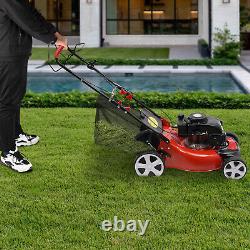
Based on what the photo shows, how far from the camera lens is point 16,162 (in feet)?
15.0

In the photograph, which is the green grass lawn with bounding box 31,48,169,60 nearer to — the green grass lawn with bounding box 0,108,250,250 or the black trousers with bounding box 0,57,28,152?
the green grass lawn with bounding box 0,108,250,250

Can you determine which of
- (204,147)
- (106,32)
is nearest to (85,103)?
(204,147)

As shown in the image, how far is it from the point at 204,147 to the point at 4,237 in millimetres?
1937

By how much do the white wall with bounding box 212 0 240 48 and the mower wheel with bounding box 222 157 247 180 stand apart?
12.6 metres

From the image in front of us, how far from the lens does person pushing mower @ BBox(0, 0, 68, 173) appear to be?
424 cm

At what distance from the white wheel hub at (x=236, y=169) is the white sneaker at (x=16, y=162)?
1677 millimetres

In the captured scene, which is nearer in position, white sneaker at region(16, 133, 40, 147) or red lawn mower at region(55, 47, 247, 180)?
red lawn mower at region(55, 47, 247, 180)

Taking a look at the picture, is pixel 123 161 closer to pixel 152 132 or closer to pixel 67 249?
pixel 152 132

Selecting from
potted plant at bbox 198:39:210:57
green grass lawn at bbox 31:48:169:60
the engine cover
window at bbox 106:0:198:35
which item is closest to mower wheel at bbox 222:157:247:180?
the engine cover

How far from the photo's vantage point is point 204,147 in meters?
4.50

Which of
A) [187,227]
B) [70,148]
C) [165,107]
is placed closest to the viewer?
[187,227]

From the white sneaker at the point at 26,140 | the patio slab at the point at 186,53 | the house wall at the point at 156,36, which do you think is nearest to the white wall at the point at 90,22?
the house wall at the point at 156,36

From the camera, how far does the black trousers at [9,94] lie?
4430 mm

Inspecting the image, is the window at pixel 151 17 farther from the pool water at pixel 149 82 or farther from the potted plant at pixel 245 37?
the pool water at pixel 149 82
